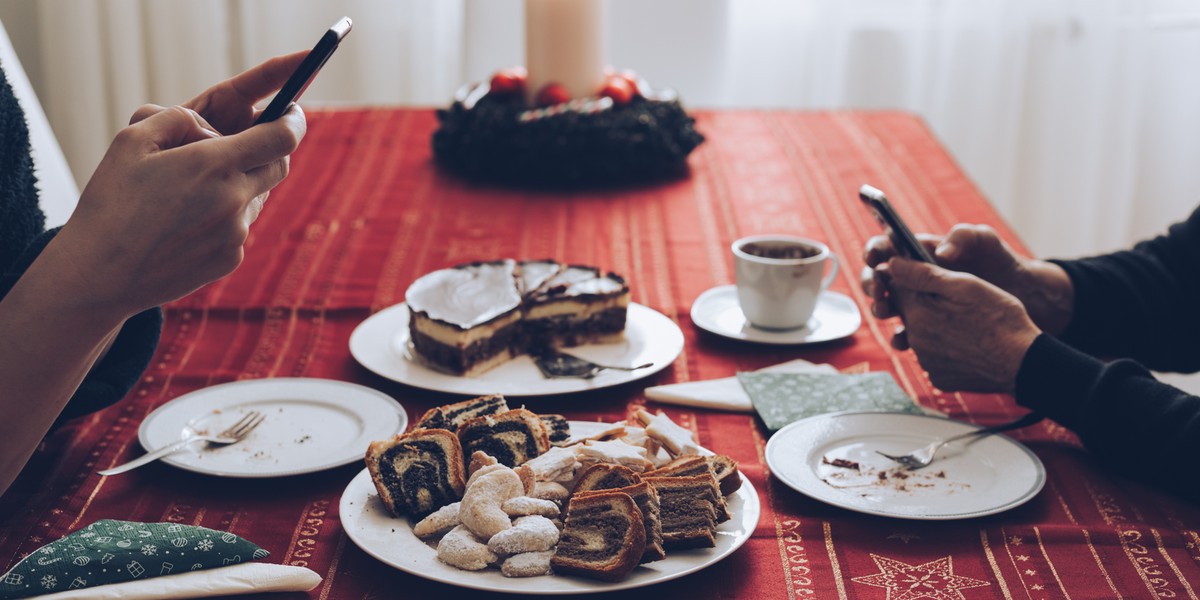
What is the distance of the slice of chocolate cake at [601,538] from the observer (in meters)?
0.71

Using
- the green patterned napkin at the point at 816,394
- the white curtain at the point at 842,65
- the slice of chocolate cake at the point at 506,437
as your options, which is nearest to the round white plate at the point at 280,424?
the slice of chocolate cake at the point at 506,437

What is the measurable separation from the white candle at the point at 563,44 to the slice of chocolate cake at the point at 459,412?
1191mm

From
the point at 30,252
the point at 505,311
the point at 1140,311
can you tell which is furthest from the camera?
the point at 1140,311

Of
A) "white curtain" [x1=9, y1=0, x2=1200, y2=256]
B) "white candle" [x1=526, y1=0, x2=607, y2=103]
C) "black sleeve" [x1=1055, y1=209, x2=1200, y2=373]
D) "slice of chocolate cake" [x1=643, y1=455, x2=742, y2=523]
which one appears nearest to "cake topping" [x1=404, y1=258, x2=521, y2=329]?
"slice of chocolate cake" [x1=643, y1=455, x2=742, y2=523]

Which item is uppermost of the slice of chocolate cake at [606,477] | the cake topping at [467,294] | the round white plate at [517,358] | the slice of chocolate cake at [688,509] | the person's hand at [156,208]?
the person's hand at [156,208]

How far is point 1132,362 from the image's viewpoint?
3.25ft

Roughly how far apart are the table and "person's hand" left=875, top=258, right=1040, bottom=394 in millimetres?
33

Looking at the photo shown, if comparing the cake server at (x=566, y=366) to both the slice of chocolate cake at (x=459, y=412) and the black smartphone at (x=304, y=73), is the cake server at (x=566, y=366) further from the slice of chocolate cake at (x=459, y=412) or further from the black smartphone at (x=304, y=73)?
the black smartphone at (x=304, y=73)

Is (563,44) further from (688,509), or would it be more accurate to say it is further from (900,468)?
(688,509)

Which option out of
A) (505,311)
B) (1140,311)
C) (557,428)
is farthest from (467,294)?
(1140,311)

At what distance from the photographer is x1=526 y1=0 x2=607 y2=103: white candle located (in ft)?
6.57

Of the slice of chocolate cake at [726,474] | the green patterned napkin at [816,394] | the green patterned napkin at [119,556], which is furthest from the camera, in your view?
the green patterned napkin at [816,394]

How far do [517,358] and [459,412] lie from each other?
268 mm

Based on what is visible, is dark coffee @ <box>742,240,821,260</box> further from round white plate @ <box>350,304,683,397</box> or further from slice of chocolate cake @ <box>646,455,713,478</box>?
slice of chocolate cake @ <box>646,455,713,478</box>
